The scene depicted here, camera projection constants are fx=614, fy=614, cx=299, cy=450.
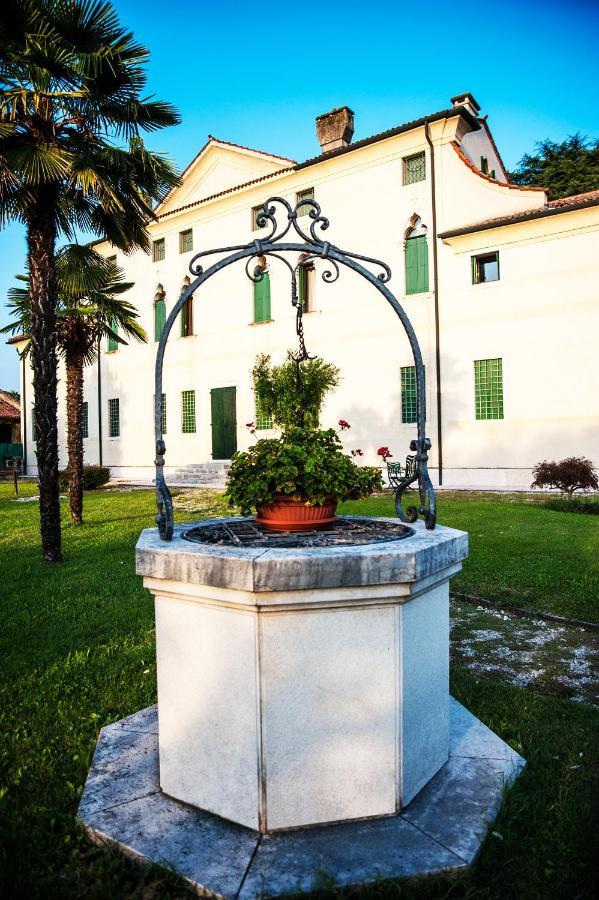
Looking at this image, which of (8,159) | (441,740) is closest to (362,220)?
(8,159)

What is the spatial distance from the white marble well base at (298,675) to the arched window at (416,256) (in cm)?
1687

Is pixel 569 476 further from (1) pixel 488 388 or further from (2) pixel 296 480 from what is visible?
(2) pixel 296 480

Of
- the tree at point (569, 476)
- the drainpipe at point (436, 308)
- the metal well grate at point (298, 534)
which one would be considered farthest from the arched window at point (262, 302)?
the metal well grate at point (298, 534)

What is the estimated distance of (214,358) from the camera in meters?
23.0

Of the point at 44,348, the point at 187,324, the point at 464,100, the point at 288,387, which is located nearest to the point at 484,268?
the point at 464,100

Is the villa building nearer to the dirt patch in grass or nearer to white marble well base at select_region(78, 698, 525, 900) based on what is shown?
the dirt patch in grass

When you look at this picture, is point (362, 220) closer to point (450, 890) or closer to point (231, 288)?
point (231, 288)

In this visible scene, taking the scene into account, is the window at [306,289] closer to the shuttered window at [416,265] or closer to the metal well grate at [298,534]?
the shuttered window at [416,265]

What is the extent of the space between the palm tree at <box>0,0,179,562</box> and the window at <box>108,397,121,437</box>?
17.7 metres

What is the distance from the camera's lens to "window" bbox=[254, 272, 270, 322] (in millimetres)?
21484

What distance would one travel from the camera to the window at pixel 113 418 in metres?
26.3

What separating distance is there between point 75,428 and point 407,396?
31.9 ft

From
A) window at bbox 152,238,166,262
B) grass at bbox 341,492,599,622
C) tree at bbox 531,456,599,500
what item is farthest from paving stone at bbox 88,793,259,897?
window at bbox 152,238,166,262

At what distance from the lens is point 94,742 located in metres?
3.25
